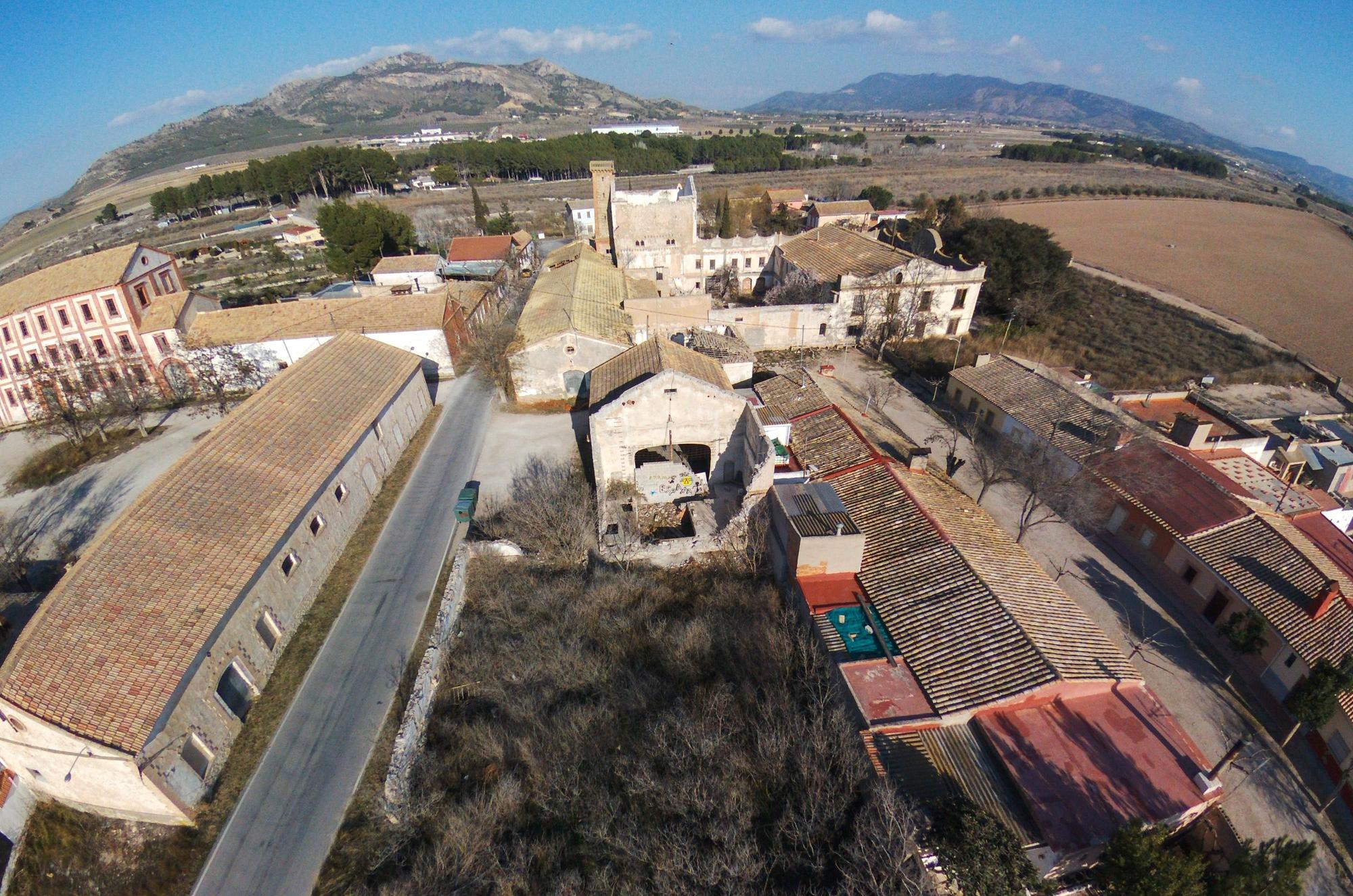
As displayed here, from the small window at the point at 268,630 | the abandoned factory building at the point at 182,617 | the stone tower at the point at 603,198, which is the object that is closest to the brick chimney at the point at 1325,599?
the abandoned factory building at the point at 182,617

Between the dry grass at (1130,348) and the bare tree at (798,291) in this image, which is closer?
the dry grass at (1130,348)

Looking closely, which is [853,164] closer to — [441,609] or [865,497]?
[865,497]

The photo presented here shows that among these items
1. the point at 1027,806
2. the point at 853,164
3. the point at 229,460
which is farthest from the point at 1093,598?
the point at 853,164

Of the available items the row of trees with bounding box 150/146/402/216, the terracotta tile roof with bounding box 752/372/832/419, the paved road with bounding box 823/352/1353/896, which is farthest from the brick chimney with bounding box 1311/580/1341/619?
the row of trees with bounding box 150/146/402/216

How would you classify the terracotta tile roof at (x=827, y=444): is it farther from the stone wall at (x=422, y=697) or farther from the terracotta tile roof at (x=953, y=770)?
the stone wall at (x=422, y=697)

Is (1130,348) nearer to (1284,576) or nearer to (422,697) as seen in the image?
(1284,576)

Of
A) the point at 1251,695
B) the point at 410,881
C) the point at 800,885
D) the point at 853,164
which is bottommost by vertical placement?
the point at 1251,695
